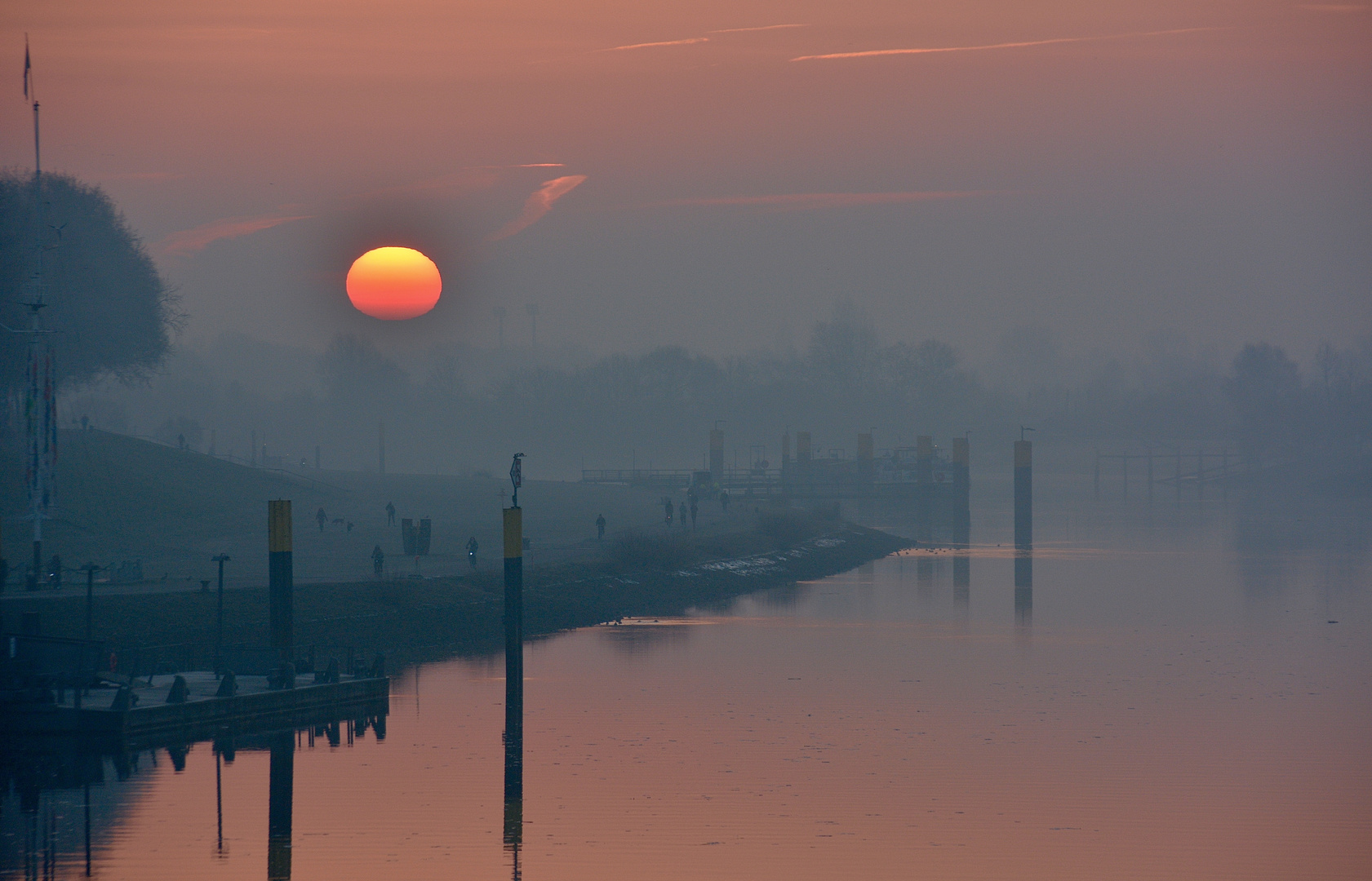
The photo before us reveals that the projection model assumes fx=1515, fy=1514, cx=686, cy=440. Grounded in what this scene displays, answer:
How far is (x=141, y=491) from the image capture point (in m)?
74.2

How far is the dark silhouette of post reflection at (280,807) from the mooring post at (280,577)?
14.5 ft

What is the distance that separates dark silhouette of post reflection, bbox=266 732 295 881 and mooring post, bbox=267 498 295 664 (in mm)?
4410

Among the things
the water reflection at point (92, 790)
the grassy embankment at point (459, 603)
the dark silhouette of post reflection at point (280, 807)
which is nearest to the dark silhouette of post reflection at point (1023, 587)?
the grassy embankment at point (459, 603)

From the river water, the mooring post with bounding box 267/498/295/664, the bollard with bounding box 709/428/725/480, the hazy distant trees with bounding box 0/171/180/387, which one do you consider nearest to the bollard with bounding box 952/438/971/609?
the bollard with bounding box 709/428/725/480

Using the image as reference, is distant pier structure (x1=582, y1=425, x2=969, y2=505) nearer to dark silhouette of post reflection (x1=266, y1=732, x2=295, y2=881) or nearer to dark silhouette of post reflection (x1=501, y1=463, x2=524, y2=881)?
dark silhouette of post reflection (x1=501, y1=463, x2=524, y2=881)

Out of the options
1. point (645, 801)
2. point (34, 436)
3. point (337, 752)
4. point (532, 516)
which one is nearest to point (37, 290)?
point (34, 436)

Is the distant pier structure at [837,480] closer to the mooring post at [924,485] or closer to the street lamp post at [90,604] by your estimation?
the mooring post at [924,485]

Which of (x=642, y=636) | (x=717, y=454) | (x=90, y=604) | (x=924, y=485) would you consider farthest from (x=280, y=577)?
(x=717, y=454)

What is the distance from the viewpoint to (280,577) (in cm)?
3778

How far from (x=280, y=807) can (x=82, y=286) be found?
64129 millimetres

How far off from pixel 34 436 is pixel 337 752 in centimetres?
2431

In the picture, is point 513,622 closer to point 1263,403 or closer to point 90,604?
point 90,604

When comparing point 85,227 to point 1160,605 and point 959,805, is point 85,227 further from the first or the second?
point 959,805

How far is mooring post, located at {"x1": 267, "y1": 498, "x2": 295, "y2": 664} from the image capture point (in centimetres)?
3747
